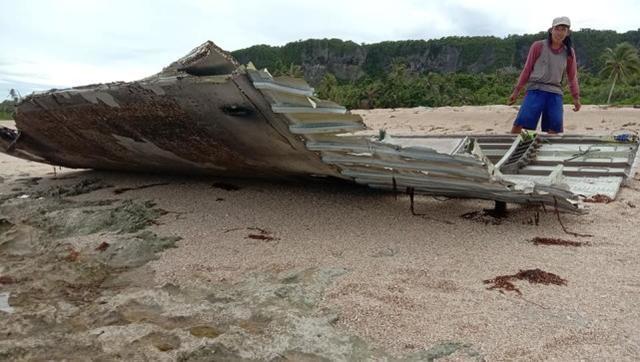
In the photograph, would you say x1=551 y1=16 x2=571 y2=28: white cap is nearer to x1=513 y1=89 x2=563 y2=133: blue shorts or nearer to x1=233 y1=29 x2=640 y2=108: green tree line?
x1=513 y1=89 x2=563 y2=133: blue shorts

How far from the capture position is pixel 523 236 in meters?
3.23

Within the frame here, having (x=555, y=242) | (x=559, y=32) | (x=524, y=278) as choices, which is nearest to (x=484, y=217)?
(x=555, y=242)

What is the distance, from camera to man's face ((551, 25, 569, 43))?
4844 millimetres

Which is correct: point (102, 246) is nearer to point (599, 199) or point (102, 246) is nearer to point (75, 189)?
point (75, 189)

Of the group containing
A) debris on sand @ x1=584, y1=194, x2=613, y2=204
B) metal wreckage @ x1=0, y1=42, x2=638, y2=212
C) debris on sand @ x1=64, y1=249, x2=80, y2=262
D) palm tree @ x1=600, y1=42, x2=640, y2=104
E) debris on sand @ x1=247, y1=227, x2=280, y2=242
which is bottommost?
debris on sand @ x1=64, y1=249, x2=80, y2=262

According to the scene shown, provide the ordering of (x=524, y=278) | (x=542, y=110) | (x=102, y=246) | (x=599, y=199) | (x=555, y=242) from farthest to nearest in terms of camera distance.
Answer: (x=542, y=110) < (x=599, y=199) < (x=102, y=246) < (x=555, y=242) < (x=524, y=278)

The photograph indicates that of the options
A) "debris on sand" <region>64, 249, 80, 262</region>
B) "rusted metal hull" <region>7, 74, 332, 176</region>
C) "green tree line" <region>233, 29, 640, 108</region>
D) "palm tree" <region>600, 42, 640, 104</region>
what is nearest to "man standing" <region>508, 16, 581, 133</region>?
"rusted metal hull" <region>7, 74, 332, 176</region>

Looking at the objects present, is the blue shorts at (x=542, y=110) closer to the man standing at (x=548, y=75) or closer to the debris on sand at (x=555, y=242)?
the man standing at (x=548, y=75)

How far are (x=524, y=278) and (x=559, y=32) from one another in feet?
10.1

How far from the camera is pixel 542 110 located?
5520 millimetres

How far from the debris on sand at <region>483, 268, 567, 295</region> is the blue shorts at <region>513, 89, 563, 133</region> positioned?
313 cm

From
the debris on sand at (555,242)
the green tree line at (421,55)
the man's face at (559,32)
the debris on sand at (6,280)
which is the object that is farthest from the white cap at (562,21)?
the green tree line at (421,55)

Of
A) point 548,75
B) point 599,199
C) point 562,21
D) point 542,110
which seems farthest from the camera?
point 542,110

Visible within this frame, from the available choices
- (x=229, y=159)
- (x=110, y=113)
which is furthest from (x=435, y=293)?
(x=110, y=113)
